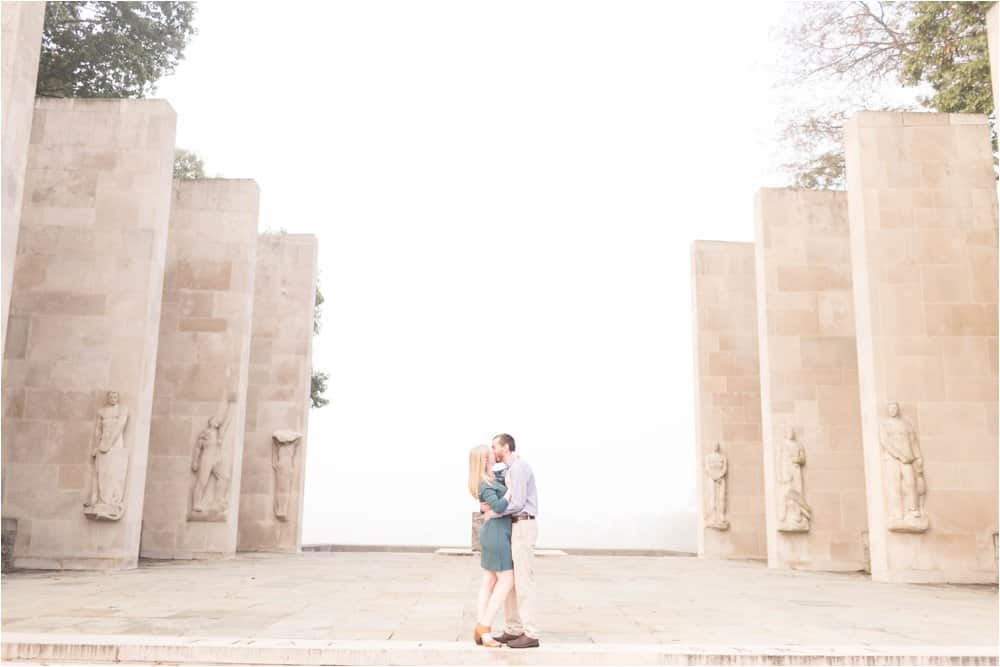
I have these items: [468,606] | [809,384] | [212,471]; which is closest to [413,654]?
[468,606]

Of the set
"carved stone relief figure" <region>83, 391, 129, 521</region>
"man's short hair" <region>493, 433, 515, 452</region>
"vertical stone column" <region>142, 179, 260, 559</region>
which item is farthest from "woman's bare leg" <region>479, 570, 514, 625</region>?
"vertical stone column" <region>142, 179, 260, 559</region>

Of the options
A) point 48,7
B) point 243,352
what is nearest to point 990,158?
point 243,352

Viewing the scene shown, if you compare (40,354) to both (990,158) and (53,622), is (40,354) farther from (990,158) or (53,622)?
(990,158)

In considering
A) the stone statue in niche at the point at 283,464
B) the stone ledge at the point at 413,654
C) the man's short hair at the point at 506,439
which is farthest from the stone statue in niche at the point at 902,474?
the stone statue in niche at the point at 283,464

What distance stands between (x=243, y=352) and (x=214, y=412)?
1.45 metres

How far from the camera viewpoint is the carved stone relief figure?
14.1 m

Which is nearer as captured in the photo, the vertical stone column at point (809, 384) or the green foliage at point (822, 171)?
the vertical stone column at point (809, 384)

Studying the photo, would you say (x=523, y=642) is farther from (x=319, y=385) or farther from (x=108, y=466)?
(x=319, y=385)

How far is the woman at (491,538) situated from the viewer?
6699 millimetres

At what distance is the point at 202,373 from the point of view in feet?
61.9

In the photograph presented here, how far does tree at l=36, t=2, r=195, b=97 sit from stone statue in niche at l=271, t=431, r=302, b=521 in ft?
29.8

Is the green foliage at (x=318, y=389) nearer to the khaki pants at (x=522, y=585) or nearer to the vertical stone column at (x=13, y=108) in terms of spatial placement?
the vertical stone column at (x=13, y=108)

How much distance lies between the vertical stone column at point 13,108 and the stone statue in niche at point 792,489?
47.2ft

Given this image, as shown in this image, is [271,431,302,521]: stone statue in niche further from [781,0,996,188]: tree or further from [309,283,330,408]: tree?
[781,0,996,188]: tree
